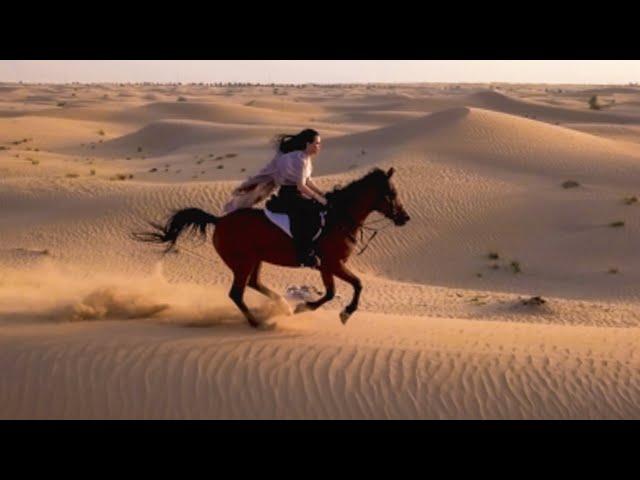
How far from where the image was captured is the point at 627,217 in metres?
19.8

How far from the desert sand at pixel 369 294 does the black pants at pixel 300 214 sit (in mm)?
1131

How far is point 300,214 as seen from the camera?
8.89m

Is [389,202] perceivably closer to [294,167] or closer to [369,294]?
[294,167]

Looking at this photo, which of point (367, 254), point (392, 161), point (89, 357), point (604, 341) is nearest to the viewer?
point (89, 357)

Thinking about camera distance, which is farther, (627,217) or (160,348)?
(627,217)

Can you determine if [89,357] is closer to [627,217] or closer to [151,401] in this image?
[151,401]

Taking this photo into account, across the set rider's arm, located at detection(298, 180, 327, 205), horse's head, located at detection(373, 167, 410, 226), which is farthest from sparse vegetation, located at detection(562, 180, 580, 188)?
rider's arm, located at detection(298, 180, 327, 205)

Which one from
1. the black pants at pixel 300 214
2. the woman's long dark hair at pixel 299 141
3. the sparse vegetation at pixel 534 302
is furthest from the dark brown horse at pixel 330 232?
the sparse vegetation at pixel 534 302

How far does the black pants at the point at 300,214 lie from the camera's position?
29.1ft

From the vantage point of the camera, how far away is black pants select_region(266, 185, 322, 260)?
29.1 ft

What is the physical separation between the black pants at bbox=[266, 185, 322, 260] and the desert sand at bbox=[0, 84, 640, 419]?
44.5 inches

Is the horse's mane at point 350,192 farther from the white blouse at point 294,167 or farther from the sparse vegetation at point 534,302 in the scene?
Result: the sparse vegetation at point 534,302

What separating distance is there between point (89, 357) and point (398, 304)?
7237 millimetres

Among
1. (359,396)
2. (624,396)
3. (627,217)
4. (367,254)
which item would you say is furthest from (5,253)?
(627,217)
